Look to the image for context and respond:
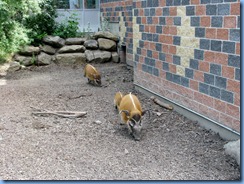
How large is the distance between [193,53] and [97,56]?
6.01m

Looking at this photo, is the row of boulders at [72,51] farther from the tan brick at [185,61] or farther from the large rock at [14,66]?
the tan brick at [185,61]

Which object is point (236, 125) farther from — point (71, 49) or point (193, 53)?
point (71, 49)

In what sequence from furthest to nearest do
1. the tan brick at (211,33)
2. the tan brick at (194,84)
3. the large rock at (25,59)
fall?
the large rock at (25,59) → the tan brick at (194,84) → the tan brick at (211,33)

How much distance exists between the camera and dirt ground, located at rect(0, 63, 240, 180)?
12.7ft

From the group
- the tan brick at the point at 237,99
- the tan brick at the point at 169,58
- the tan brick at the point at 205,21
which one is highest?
the tan brick at the point at 205,21

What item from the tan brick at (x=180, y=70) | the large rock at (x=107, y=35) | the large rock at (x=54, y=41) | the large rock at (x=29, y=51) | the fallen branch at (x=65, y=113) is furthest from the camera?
the large rock at (x=107, y=35)

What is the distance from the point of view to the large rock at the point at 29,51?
10.7 meters

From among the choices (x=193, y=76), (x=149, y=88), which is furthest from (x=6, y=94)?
(x=193, y=76)

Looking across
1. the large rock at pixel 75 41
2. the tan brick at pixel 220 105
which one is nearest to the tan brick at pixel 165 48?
the tan brick at pixel 220 105

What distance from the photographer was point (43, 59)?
10828mm

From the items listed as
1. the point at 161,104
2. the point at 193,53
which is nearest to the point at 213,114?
the point at 193,53

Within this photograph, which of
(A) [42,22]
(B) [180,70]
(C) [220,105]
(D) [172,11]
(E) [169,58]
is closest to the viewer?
(C) [220,105]

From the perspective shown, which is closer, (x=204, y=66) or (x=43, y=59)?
(x=204, y=66)

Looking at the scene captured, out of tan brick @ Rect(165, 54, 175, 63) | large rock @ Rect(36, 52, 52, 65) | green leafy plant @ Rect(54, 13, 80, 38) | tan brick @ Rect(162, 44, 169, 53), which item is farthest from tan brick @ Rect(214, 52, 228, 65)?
green leafy plant @ Rect(54, 13, 80, 38)
